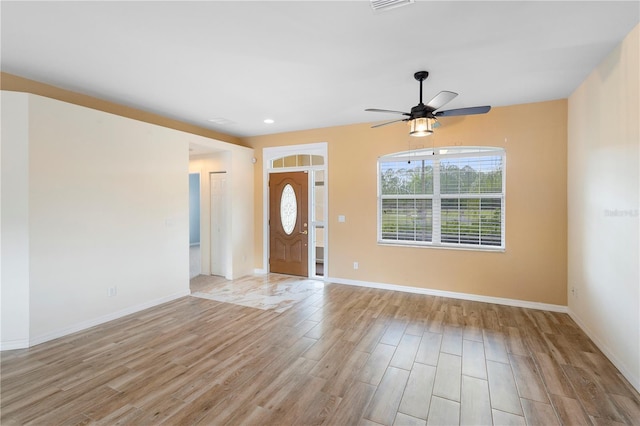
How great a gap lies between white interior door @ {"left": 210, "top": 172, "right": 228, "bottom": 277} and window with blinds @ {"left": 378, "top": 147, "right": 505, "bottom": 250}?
10.3ft

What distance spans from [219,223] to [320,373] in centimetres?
424

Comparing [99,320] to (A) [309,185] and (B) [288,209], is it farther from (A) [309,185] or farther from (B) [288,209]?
(A) [309,185]

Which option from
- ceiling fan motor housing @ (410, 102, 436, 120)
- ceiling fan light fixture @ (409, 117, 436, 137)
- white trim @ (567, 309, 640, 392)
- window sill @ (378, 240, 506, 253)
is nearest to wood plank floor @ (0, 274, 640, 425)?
white trim @ (567, 309, 640, 392)

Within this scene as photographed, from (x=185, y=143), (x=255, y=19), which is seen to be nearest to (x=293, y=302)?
(x=185, y=143)

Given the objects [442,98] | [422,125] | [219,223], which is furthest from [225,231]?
[442,98]

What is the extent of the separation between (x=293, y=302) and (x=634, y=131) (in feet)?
13.8

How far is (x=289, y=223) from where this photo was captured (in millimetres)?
6062

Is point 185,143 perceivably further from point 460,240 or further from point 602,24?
point 602,24

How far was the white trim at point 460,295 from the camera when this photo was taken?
160 inches

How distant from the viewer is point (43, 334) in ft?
10.3

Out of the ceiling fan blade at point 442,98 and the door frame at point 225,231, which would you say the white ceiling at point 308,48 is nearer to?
the ceiling fan blade at point 442,98

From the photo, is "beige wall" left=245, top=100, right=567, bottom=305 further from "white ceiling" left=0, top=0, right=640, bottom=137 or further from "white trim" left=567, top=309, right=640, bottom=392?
"white trim" left=567, top=309, right=640, bottom=392

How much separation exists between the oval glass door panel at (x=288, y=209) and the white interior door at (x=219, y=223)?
1.16 m

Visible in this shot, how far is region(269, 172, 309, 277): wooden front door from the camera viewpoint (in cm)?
589
